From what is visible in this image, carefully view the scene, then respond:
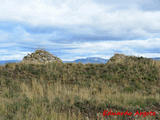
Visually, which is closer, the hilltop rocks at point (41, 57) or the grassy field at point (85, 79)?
the grassy field at point (85, 79)

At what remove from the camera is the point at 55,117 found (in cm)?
623

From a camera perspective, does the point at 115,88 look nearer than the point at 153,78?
Yes

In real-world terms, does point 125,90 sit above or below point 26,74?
below

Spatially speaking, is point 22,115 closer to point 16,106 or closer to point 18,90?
point 16,106

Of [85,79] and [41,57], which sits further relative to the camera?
[41,57]

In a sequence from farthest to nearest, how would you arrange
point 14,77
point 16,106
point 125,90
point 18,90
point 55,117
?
1. point 14,77
2. point 125,90
3. point 18,90
4. point 16,106
5. point 55,117

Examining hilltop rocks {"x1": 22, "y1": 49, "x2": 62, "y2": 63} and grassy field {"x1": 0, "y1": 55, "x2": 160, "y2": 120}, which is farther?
hilltop rocks {"x1": 22, "y1": 49, "x2": 62, "y2": 63}

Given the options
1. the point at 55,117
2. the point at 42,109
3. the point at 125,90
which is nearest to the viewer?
the point at 55,117

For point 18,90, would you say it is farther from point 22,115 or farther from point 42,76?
point 22,115

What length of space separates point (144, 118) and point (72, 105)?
282 cm

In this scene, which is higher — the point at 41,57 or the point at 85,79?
the point at 41,57

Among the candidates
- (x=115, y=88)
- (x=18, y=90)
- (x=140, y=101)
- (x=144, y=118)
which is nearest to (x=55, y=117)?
(x=144, y=118)

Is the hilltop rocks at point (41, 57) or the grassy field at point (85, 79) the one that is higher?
the hilltop rocks at point (41, 57)

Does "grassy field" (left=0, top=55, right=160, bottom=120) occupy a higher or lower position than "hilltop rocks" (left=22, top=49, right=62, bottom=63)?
lower
